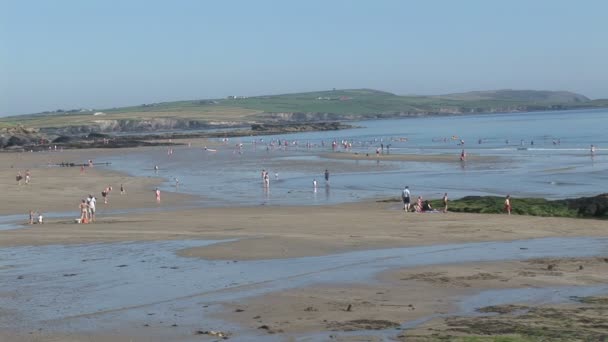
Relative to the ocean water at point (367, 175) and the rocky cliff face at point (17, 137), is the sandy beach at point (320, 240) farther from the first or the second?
the rocky cliff face at point (17, 137)

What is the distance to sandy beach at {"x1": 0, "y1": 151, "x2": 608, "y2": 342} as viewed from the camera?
45.4 ft

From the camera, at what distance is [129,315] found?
14.3m

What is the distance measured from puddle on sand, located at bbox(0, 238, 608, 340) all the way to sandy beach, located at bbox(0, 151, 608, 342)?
0.53m

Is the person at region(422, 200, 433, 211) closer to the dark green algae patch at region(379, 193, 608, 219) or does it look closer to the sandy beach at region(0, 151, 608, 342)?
the dark green algae patch at region(379, 193, 608, 219)

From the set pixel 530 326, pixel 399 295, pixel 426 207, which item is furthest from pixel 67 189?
pixel 530 326

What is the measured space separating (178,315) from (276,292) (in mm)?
2470

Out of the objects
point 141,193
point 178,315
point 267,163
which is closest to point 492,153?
point 267,163

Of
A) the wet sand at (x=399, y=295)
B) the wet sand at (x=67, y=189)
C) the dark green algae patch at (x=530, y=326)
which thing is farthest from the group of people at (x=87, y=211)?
the dark green algae patch at (x=530, y=326)

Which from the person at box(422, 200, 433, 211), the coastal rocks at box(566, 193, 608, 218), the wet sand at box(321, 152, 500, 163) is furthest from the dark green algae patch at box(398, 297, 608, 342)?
the wet sand at box(321, 152, 500, 163)

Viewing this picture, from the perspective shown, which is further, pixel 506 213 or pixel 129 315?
pixel 506 213

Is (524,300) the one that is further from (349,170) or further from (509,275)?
(349,170)

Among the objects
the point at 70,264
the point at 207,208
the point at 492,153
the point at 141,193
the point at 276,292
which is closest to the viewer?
the point at 276,292

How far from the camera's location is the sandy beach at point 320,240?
13.9 meters

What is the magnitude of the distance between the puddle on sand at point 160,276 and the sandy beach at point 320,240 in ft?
1.73
